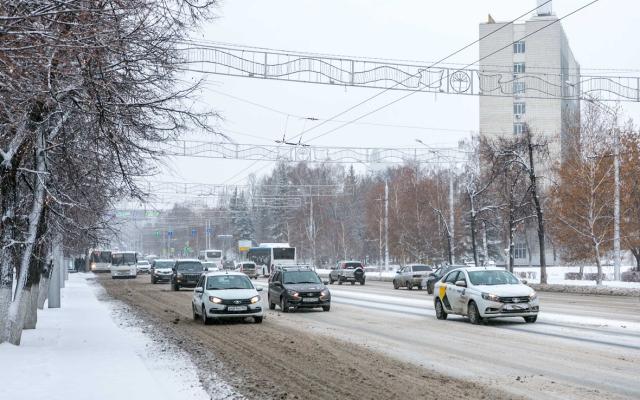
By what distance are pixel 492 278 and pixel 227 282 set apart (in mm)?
7979

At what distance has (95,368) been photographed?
491 inches

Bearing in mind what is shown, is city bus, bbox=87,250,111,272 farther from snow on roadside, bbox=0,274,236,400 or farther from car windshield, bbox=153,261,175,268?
snow on roadside, bbox=0,274,236,400

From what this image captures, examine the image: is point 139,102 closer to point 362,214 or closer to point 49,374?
point 49,374

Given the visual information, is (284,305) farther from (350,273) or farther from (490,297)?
(350,273)

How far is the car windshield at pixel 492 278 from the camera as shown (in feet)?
69.6

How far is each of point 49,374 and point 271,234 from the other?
4012 inches

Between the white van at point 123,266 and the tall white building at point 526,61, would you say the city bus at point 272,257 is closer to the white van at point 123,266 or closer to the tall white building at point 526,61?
the white van at point 123,266

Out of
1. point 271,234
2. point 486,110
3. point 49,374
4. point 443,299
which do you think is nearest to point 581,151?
point 443,299

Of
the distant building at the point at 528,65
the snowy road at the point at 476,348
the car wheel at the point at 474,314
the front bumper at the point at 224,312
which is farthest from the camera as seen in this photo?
the distant building at the point at 528,65

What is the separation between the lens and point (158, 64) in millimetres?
11938

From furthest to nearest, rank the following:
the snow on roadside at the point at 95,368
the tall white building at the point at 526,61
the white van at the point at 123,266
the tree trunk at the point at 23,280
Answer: the tall white building at the point at 526,61, the white van at the point at 123,266, the tree trunk at the point at 23,280, the snow on roadside at the point at 95,368

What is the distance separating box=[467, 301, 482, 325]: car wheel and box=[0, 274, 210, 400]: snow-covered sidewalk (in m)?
8.54

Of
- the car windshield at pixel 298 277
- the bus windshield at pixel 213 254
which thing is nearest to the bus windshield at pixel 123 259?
the bus windshield at pixel 213 254

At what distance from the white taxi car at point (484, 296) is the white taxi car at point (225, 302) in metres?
5.36
